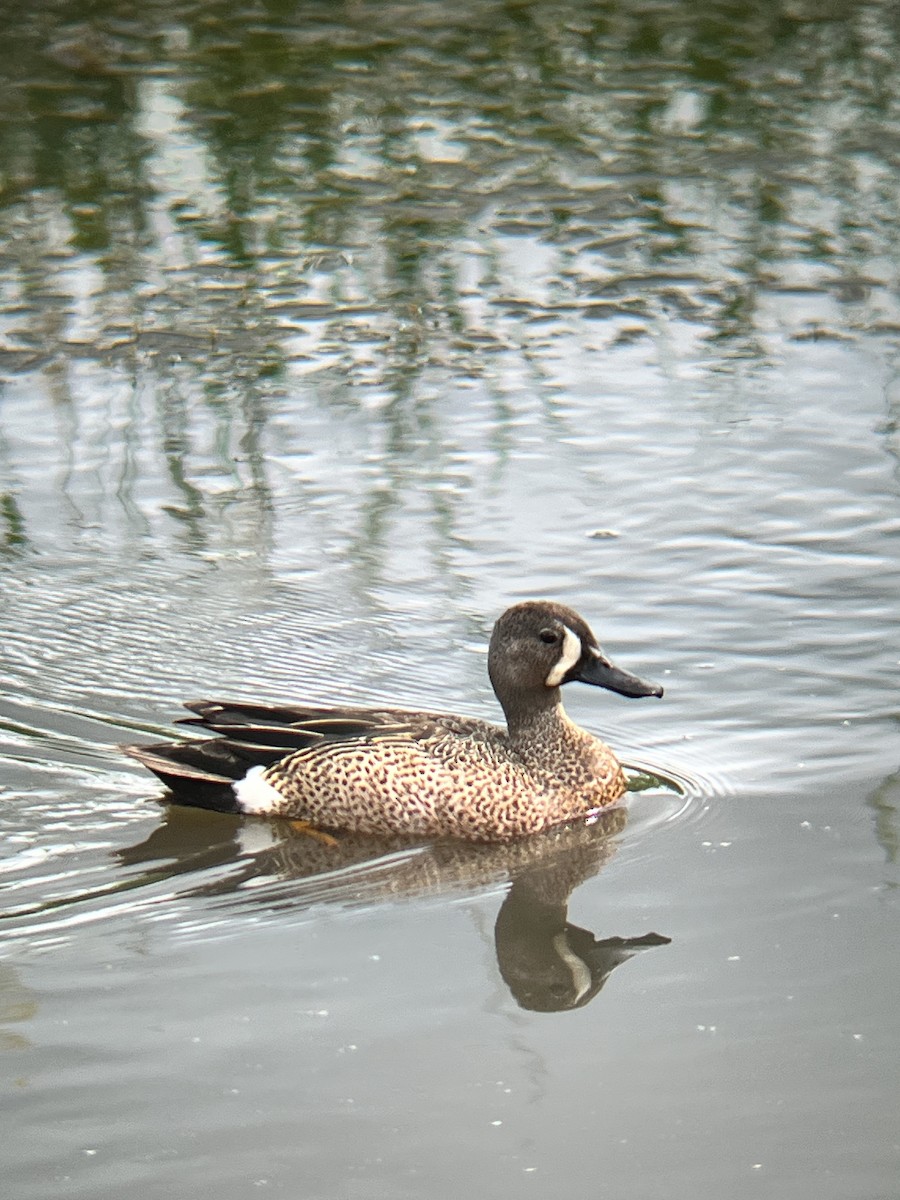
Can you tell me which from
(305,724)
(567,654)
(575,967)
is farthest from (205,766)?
(575,967)

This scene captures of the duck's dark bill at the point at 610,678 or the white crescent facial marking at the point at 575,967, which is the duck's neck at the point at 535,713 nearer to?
the duck's dark bill at the point at 610,678

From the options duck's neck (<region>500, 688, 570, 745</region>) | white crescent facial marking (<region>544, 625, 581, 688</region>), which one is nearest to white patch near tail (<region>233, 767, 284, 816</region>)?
duck's neck (<region>500, 688, 570, 745</region>)

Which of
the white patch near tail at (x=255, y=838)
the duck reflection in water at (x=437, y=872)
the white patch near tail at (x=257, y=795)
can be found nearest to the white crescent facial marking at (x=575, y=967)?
the duck reflection in water at (x=437, y=872)

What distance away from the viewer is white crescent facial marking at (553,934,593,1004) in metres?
5.30

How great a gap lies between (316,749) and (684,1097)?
7.82ft

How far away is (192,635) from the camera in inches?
302

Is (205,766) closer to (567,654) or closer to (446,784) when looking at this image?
(446,784)

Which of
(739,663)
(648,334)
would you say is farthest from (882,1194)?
(648,334)

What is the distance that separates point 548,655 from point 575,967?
1512mm

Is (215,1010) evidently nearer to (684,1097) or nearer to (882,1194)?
(684,1097)

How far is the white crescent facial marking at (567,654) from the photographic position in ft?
22.0

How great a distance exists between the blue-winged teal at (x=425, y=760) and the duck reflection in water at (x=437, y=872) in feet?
0.23

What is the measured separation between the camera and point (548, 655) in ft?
22.1

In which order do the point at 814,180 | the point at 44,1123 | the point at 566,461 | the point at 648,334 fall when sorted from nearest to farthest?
1. the point at 44,1123
2. the point at 566,461
3. the point at 648,334
4. the point at 814,180
